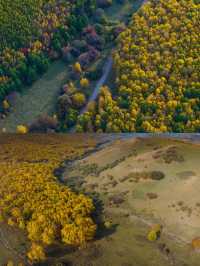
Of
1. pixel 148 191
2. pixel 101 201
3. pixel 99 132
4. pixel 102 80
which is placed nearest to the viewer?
pixel 148 191

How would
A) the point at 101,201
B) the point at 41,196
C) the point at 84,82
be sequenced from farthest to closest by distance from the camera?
the point at 84,82 < the point at 41,196 < the point at 101,201

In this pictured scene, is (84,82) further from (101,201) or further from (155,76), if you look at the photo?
(101,201)

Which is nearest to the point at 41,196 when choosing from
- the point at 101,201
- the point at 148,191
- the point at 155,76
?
the point at 101,201

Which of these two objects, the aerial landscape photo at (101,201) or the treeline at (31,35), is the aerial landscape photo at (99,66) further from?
the aerial landscape photo at (101,201)

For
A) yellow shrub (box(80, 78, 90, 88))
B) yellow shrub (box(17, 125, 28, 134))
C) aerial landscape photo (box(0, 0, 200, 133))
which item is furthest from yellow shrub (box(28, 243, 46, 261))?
yellow shrub (box(80, 78, 90, 88))

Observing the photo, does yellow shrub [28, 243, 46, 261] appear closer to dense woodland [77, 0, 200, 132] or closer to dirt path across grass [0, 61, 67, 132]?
dense woodland [77, 0, 200, 132]

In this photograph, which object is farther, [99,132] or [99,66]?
[99,66]
